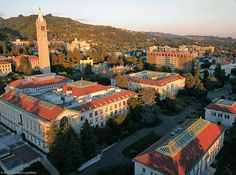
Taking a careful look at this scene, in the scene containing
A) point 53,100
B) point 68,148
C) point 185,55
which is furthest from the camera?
point 185,55

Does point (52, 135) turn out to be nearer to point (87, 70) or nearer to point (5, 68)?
point (5, 68)

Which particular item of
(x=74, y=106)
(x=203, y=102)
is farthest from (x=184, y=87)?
(x=74, y=106)

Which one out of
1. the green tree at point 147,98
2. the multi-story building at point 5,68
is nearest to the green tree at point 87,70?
the multi-story building at point 5,68

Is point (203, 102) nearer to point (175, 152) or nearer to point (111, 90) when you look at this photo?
point (111, 90)

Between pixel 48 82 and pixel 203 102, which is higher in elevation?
pixel 48 82

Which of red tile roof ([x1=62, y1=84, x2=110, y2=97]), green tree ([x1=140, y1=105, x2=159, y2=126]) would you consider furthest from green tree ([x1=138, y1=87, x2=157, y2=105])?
red tile roof ([x1=62, y1=84, x2=110, y2=97])

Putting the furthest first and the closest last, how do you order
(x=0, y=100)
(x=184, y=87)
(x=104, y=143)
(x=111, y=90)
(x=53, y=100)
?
1. (x=184, y=87)
2. (x=111, y=90)
3. (x=0, y=100)
4. (x=53, y=100)
5. (x=104, y=143)

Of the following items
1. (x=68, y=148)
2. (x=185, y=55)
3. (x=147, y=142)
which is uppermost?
(x=185, y=55)

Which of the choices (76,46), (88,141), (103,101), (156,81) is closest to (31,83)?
(103,101)
